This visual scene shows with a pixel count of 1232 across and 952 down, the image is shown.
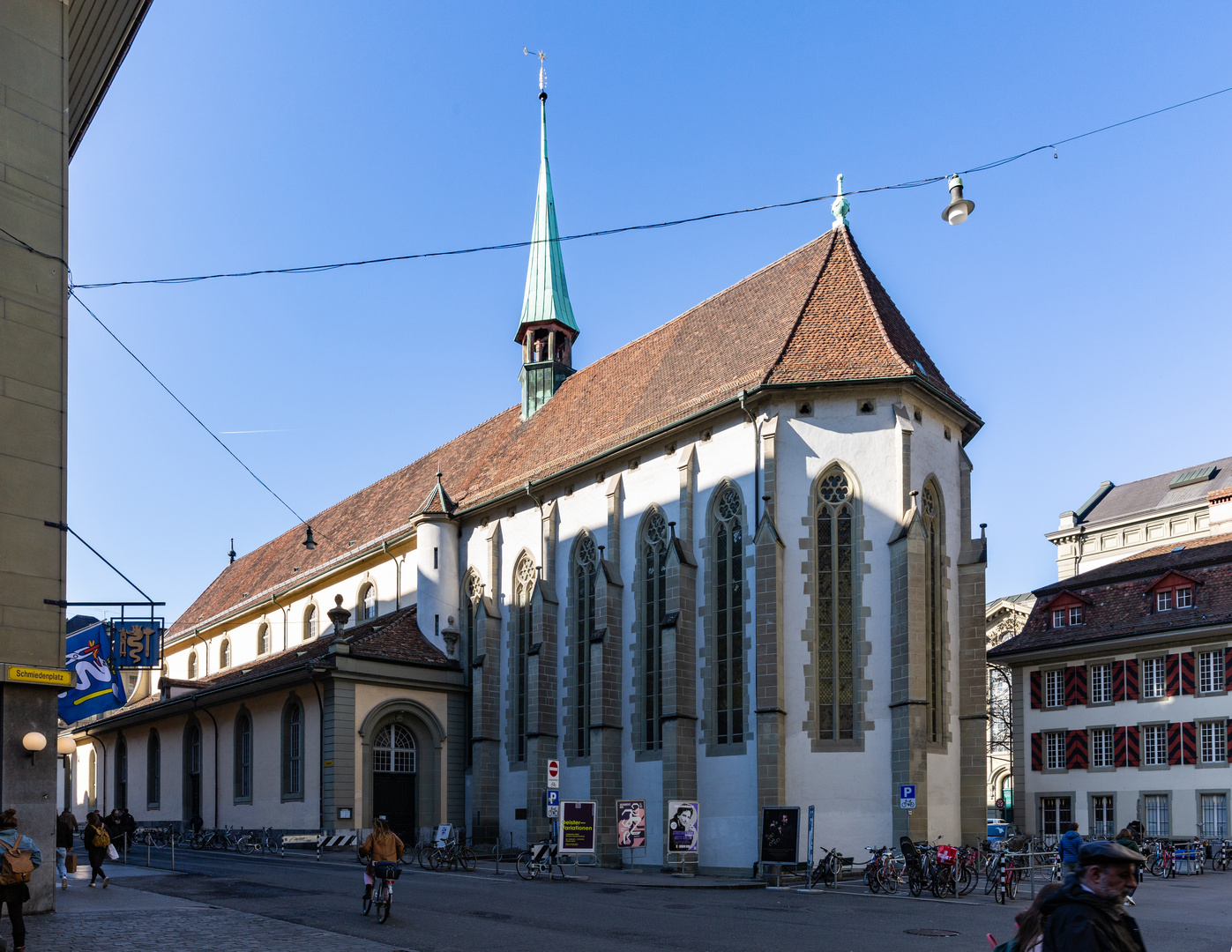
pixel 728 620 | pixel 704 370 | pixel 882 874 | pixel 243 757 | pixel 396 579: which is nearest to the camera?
pixel 882 874

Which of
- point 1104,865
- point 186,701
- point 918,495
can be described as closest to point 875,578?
point 918,495

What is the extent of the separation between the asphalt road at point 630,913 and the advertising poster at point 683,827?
3.96 feet

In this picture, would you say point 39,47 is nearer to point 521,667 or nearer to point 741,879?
point 741,879

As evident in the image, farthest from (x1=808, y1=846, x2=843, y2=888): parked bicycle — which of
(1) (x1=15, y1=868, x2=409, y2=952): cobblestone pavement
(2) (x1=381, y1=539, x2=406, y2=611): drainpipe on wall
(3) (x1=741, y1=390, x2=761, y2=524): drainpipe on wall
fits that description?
(2) (x1=381, y1=539, x2=406, y2=611): drainpipe on wall

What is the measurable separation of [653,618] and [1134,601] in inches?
696

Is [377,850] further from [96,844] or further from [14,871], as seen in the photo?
[96,844]

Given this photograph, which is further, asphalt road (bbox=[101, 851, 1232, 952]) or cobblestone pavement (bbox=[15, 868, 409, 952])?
asphalt road (bbox=[101, 851, 1232, 952])

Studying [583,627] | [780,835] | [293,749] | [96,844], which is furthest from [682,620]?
[293,749]

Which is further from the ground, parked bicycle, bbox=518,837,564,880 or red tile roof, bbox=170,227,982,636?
red tile roof, bbox=170,227,982,636

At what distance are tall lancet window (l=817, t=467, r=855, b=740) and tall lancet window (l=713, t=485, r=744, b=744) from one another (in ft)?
6.04

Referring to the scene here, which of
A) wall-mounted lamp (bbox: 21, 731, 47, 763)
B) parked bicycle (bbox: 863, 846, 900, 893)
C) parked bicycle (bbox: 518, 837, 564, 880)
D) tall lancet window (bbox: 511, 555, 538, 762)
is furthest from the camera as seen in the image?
tall lancet window (bbox: 511, 555, 538, 762)

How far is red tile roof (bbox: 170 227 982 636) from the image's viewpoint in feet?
93.8

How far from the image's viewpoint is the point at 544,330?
44.3 m

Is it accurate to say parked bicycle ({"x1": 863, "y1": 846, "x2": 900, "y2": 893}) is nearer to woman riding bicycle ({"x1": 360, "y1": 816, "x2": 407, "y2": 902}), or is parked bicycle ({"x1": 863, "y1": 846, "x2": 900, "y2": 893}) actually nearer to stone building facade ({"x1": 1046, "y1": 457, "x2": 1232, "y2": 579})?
woman riding bicycle ({"x1": 360, "y1": 816, "x2": 407, "y2": 902})
